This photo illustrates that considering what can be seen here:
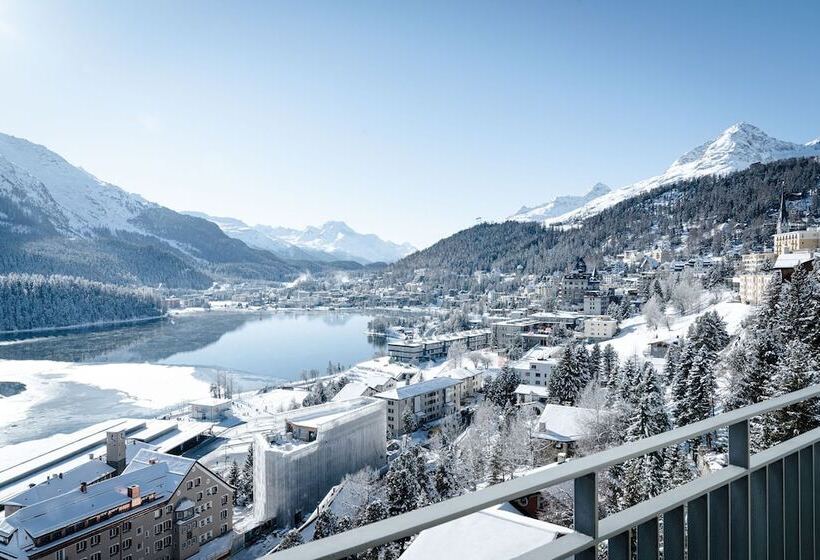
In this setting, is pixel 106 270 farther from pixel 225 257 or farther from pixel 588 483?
pixel 588 483

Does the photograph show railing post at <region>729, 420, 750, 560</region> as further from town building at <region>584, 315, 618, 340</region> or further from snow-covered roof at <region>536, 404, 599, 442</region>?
town building at <region>584, 315, 618, 340</region>

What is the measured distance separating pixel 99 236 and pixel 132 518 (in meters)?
94.2

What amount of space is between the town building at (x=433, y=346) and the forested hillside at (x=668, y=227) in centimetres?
1918

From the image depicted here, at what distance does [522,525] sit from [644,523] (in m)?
1.16

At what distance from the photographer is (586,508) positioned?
601mm

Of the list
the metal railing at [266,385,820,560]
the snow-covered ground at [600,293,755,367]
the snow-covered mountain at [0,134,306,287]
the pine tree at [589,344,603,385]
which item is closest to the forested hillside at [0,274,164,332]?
the snow-covered mountain at [0,134,306,287]

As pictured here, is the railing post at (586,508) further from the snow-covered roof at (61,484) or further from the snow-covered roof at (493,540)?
the snow-covered roof at (61,484)

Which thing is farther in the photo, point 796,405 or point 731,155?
point 731,155

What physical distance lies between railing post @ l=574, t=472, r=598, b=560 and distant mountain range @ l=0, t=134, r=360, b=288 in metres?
70.9

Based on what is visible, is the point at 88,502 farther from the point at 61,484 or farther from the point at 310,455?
the point at 310,455

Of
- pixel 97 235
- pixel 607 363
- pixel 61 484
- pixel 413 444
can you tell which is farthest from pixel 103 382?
pixel 97 235

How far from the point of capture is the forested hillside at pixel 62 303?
123 ft

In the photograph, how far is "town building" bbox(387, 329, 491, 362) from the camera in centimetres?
2406

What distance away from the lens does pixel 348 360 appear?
83.7ft
